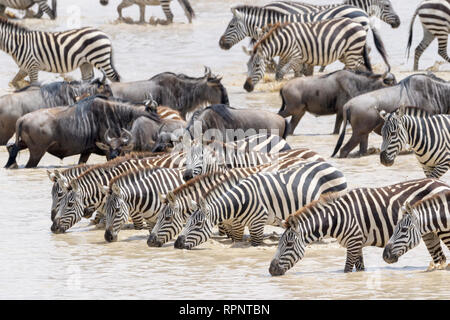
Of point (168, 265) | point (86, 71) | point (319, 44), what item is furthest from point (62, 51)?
point (168, 265)

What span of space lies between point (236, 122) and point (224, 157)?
3.32m

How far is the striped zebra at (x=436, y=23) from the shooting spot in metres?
25.1

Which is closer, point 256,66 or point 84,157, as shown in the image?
point 84,157

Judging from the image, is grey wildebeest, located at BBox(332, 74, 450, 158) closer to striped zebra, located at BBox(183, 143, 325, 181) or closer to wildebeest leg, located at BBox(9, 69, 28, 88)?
striped zebra, located at BBox(183, 143, 325, 181)

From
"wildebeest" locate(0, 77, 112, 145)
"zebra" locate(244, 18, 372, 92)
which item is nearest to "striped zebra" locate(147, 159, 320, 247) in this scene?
"wildebeest" locate(0, 77, 112, 145)

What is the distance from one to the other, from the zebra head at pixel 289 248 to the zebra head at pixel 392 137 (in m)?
4.09

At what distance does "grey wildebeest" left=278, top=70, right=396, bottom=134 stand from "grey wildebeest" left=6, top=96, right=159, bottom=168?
3166 millimetres

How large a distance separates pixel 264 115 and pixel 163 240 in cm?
528

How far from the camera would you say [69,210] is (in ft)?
43.0

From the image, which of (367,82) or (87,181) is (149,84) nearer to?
(367,82)

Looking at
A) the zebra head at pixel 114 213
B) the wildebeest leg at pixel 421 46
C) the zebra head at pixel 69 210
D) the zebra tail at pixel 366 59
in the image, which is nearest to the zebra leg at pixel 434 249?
the zebra head at pixel 114 213

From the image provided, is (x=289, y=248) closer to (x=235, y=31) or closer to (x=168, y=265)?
(x=168, y=265)

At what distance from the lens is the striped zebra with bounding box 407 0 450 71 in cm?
2512

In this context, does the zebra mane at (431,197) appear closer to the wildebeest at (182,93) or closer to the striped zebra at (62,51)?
the wildebeest at (182,93)
